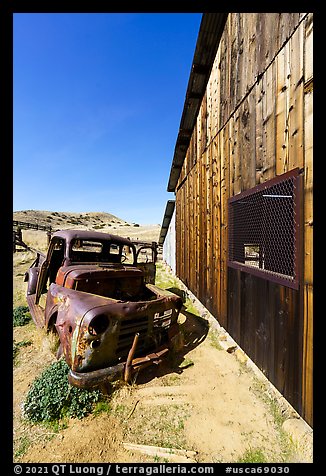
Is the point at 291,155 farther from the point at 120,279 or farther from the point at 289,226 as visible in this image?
the point at 120,279

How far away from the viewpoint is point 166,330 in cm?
359

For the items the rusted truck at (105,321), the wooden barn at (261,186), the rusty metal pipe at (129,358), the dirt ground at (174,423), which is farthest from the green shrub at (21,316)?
the wooden barn at (261,186)

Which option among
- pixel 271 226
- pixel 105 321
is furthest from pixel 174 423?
pixel 271 226

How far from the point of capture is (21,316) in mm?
5422

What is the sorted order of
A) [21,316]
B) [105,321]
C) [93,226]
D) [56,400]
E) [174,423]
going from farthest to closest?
[93,226] < [21,316] < [105,321] < [56,400] < [174,423]

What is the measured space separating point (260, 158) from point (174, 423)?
3623 millimetres

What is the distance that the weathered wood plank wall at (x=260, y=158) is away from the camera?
230 cm

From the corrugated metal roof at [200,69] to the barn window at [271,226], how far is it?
4.00 metres

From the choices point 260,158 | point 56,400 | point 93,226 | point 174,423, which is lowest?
point 174,423

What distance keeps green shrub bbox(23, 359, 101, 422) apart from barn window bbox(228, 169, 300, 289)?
9.30ft

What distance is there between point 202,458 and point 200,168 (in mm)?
5952

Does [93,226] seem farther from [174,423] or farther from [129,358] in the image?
[174,423]

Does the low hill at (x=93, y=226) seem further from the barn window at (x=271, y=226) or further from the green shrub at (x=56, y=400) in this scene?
the green shrub at (x=56, y=400)
